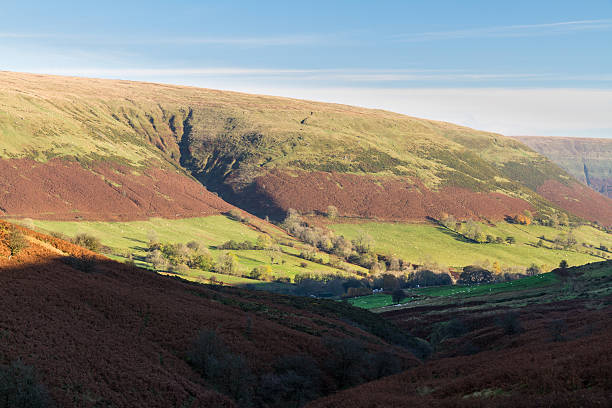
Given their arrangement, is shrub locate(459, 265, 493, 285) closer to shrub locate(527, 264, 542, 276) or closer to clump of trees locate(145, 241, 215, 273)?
shrub locate(527, 264, 542, 276)

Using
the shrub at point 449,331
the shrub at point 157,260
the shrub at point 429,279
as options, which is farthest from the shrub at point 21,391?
the shrub at point 429,279

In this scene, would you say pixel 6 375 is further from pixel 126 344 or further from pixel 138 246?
pixel 138 246

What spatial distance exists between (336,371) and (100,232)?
475 ft

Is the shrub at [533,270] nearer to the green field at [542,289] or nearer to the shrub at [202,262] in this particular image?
the green field at [542,289]

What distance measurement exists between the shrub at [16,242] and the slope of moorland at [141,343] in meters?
0.18

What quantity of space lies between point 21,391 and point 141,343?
42.8 ft

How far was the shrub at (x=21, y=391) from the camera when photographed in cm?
2064

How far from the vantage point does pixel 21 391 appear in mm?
20875

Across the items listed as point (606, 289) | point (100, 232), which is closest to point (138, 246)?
point (100, 232)

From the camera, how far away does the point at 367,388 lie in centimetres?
3066

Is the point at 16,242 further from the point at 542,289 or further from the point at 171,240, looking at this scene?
the point at 171,240

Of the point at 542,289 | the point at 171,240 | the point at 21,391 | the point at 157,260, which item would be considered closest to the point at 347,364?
the point at 21,391

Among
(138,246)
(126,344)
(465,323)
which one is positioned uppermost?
(126,344)

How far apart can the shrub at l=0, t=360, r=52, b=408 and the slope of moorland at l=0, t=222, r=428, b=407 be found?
0.26ft
